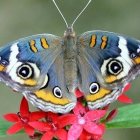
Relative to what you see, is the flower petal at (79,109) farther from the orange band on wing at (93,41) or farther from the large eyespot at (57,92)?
the orange band on wing at (93,41)

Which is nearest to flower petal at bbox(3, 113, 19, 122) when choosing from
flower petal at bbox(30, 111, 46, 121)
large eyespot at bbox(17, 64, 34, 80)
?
flower petal at bbox(30, 111, 46, 121)

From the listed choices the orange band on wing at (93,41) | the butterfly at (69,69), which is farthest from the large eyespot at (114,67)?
the orange band on wing at (93,41)

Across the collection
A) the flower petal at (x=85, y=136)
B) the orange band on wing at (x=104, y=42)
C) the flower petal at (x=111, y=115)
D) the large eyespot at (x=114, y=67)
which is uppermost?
the orange band on wing at (x=104, y=42)

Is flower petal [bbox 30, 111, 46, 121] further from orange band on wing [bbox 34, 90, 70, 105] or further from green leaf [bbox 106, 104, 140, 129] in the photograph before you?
green leaf [bbox 106, 104, 140, 129]

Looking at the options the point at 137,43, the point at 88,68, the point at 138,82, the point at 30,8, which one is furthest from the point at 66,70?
the point at 30,8

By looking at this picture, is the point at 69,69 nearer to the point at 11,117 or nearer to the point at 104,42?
the point at 104,42

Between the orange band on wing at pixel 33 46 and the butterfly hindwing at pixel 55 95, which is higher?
the orange band on wing at pixel 33 46
